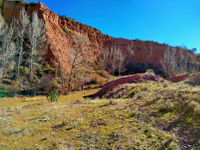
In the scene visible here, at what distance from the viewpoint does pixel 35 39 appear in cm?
1988

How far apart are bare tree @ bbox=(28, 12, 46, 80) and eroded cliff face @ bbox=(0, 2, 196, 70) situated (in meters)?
1.49

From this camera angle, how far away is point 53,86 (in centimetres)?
1778

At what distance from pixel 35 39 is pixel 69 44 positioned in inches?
414

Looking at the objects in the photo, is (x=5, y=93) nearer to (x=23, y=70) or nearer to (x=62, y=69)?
(x=23, y=70)

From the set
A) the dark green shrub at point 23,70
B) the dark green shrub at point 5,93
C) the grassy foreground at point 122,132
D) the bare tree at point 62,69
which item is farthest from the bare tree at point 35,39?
the grassy foreground at point 122,132

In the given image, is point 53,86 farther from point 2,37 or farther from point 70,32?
point 70,32

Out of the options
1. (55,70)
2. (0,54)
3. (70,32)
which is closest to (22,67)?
(0,54)

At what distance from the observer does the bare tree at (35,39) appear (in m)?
19.6

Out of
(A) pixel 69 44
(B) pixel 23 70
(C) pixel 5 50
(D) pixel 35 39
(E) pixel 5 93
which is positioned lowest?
(E) pixel 5 93

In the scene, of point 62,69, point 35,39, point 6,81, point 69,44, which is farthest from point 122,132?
point 69,44

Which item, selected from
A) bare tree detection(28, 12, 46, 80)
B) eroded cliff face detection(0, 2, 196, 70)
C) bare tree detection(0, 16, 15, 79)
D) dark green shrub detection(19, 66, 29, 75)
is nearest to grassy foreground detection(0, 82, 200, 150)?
dark green shrub detection(19, 66, 29, 75)

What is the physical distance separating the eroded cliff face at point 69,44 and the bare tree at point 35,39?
58.8 inches

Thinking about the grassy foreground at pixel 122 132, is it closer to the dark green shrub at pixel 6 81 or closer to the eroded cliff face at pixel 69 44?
the dark green shrub at pixel 6 81

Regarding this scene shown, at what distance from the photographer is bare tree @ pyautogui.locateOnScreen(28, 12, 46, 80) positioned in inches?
773
